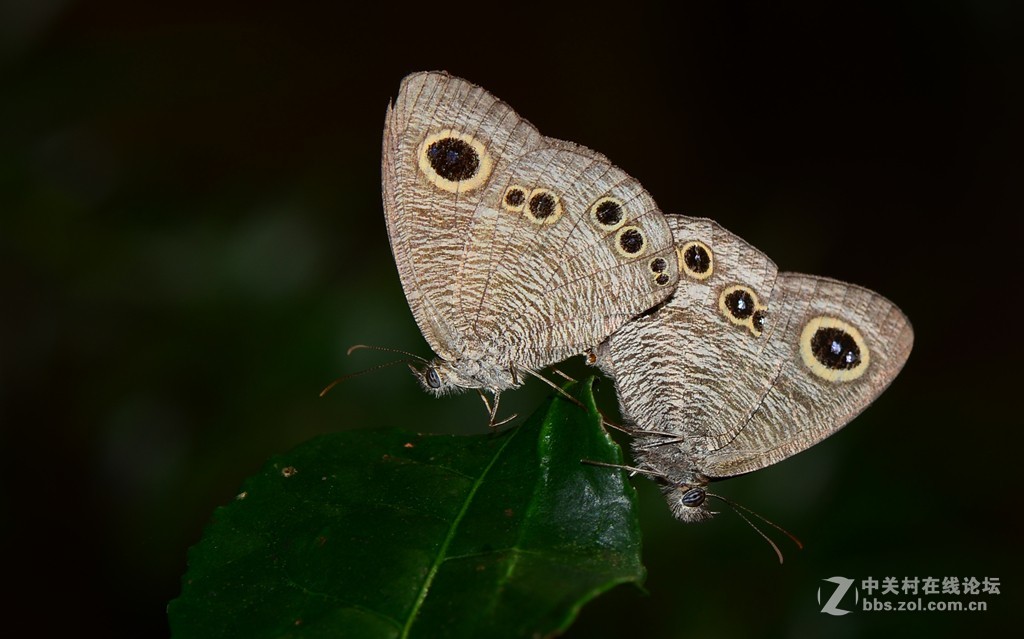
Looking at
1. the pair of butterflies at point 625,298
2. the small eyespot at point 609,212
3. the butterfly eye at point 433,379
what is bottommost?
the butterfly eye at point 433,379

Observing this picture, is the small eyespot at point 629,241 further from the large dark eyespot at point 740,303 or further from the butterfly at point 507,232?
the large dark eyespot at point 740,303

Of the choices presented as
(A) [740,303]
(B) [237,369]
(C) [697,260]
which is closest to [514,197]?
(C) [697,260]

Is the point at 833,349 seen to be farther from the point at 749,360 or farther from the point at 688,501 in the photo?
the point at 688,501

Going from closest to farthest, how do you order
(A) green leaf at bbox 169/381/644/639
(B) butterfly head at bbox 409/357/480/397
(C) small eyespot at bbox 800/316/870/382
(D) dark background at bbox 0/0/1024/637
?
(A) green leaf at bbox 169/381/644/639
(C) small eyespot at bbox 800/316/870/382
(B) butterfly head at bbox 409/357/480/397
(D) dark background at bbox 0/0/1024/637

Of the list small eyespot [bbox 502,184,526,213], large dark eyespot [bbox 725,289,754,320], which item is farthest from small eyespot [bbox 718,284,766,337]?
small eyespot [bbox 502,184,526,213]

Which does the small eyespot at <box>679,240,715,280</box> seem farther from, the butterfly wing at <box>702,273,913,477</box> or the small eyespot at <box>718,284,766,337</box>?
the butterfly wing at <box>702,273,913,477</box>

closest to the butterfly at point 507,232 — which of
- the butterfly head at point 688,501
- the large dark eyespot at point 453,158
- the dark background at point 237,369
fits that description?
the large dark eyespot at point 453,158
